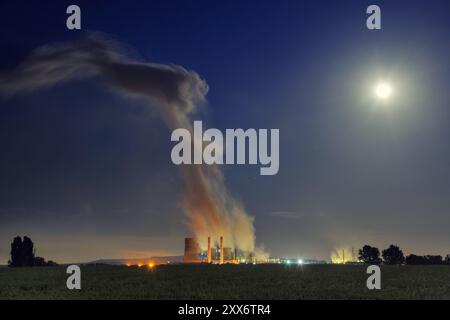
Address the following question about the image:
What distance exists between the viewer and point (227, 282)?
71438 mm

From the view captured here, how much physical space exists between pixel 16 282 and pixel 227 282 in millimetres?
28008

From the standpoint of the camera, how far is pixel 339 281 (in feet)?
237
